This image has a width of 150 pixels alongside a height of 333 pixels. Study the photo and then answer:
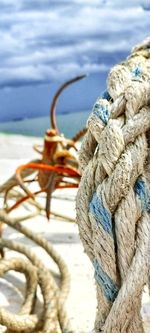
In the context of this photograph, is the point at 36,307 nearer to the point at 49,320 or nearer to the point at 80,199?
the point at 49,320

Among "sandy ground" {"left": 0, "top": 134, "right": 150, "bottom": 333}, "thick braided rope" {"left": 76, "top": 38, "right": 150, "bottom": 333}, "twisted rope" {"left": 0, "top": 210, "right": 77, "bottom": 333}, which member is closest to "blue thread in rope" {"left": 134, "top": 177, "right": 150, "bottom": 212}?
"thick braided rope" {"left": 76, "top": 38, "right": 150, "bottom": 333}

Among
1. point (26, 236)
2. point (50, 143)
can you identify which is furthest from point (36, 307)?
point (50, 143)

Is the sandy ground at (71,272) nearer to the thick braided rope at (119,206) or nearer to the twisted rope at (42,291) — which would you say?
the twisted rope at (42,291)

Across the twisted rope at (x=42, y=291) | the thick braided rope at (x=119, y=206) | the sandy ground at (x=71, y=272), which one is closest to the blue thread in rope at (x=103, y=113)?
the thick braided rope at (x=119, y=206)

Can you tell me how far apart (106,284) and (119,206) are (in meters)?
0.06

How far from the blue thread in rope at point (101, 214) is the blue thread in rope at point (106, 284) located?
0.10 feet

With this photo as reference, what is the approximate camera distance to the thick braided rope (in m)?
0.52

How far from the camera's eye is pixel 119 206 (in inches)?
20.7

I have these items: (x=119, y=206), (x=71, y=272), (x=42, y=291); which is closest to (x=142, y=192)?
(x=119, y=206)

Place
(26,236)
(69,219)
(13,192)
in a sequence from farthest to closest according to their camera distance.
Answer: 1. (13,192)
2. (69,219)
3. (26,236)

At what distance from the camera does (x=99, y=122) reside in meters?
0.55

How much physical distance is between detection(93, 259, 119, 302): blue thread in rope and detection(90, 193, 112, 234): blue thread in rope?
32 millimetres

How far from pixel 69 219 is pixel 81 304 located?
1.56 ft

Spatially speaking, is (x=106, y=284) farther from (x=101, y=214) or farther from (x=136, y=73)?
(x=136, y=73)
